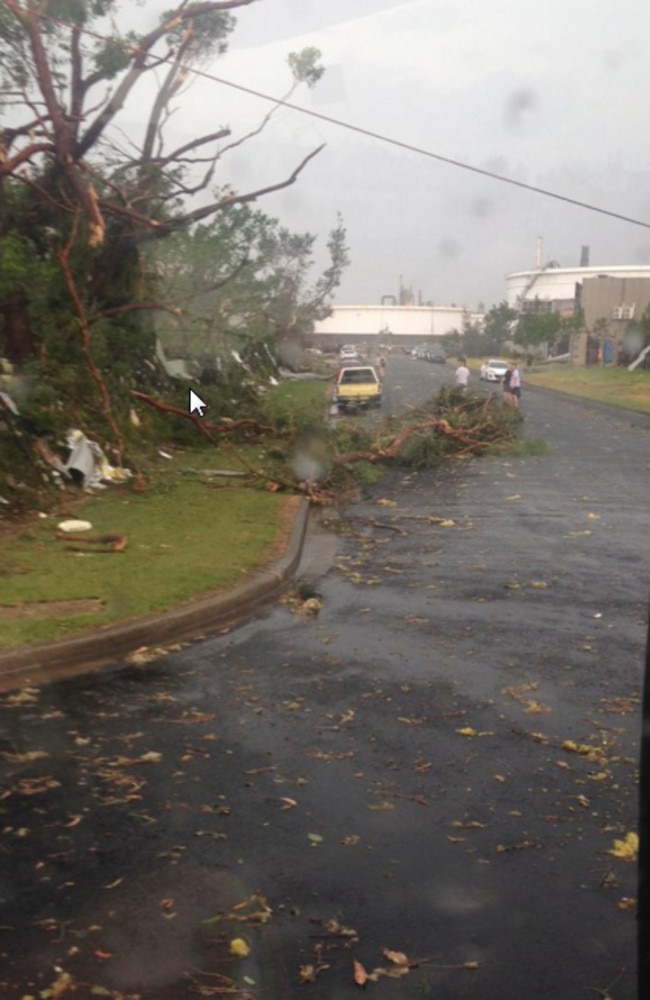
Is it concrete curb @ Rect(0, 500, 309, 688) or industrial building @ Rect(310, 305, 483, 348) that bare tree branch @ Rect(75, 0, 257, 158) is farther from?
industrial building @ Rect(310, 305, 483, 348)

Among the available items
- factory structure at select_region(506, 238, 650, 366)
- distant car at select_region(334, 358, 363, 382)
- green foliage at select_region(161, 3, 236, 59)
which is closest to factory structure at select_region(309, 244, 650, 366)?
factory structure at select_region(506, 238, 650, 366)

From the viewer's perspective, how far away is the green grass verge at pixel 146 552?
10033 mm

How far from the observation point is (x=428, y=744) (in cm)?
682

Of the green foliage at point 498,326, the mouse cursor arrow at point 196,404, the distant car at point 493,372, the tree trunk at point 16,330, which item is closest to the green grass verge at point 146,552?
the tree trunk at point 16,330

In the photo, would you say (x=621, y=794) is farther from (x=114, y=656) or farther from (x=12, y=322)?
(x=12, y=322)

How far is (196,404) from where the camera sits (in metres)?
24.5

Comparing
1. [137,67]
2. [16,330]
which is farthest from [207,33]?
[16,330]

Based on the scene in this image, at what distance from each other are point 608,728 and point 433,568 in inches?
220

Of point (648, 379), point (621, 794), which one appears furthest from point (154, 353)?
point (648, 379)

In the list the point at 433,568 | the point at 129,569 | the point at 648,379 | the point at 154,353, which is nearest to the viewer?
the point at 129,569

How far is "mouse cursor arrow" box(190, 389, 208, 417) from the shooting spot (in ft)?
79.6

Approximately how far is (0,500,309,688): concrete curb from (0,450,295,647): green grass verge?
18 centimetres

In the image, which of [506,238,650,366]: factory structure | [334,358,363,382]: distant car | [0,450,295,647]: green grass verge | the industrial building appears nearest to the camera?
[0,450,295,647]: green grass verge

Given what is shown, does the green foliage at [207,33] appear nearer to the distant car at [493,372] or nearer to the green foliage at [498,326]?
the distant car at [493,372]
